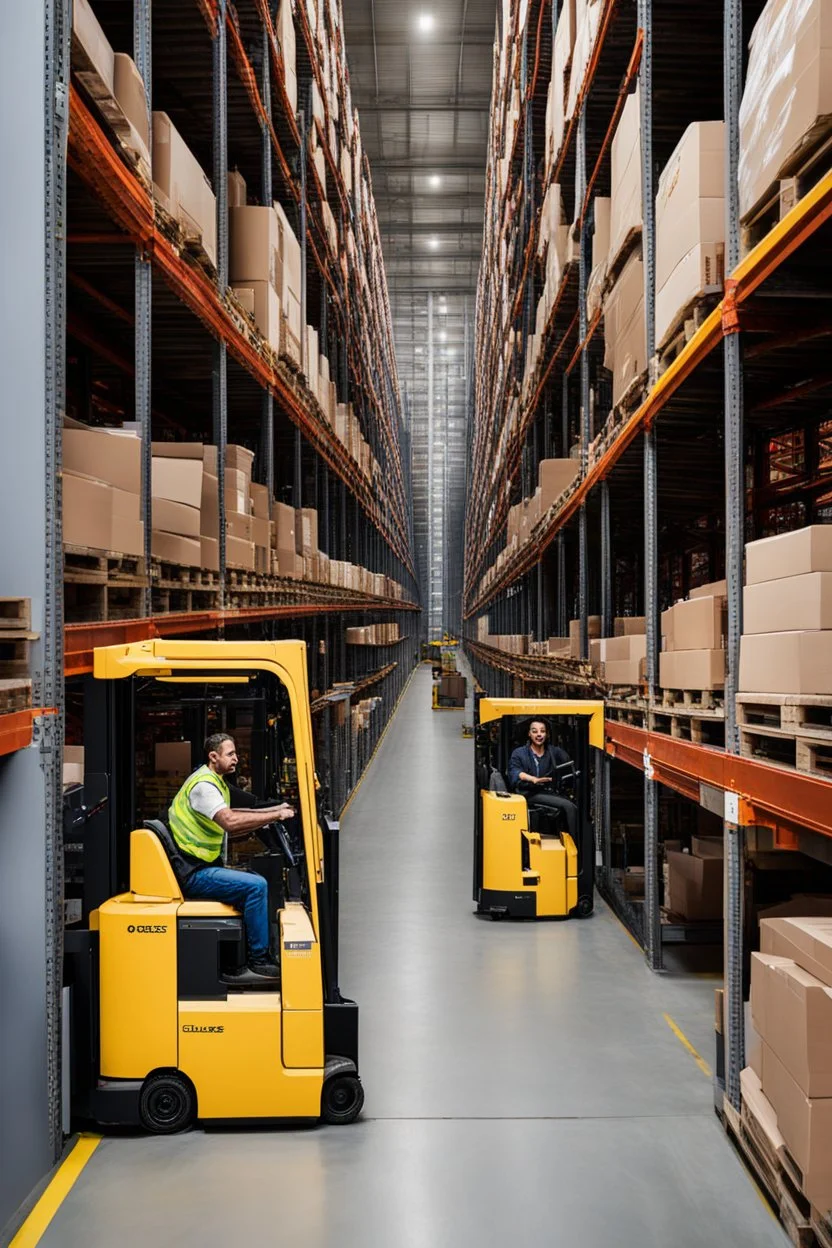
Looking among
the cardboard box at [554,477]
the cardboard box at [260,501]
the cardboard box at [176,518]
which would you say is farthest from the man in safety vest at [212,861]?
the cardboard box at [554,477]

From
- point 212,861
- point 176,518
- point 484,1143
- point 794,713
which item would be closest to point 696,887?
point 484,1143

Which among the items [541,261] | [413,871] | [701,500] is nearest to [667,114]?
[701,500]

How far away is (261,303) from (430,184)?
86.6 feet

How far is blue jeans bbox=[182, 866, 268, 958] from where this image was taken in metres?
4.59

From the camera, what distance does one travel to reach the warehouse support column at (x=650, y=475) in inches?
244

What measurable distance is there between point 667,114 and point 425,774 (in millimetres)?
10582

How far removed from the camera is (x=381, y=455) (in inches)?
931

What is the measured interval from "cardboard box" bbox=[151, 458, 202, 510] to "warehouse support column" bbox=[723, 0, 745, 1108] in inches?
116

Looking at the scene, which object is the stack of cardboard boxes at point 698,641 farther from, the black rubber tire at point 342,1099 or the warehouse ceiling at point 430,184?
the warehouse ceiling at point 430,184

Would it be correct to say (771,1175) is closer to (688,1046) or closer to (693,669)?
(688,1046)

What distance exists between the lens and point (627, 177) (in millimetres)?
6836

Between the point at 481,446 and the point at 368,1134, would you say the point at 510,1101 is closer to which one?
the point at 368,1134

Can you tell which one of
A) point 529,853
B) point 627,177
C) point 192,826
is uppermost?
point 627,177

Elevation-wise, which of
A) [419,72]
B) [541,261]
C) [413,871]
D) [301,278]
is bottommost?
[413,871]
